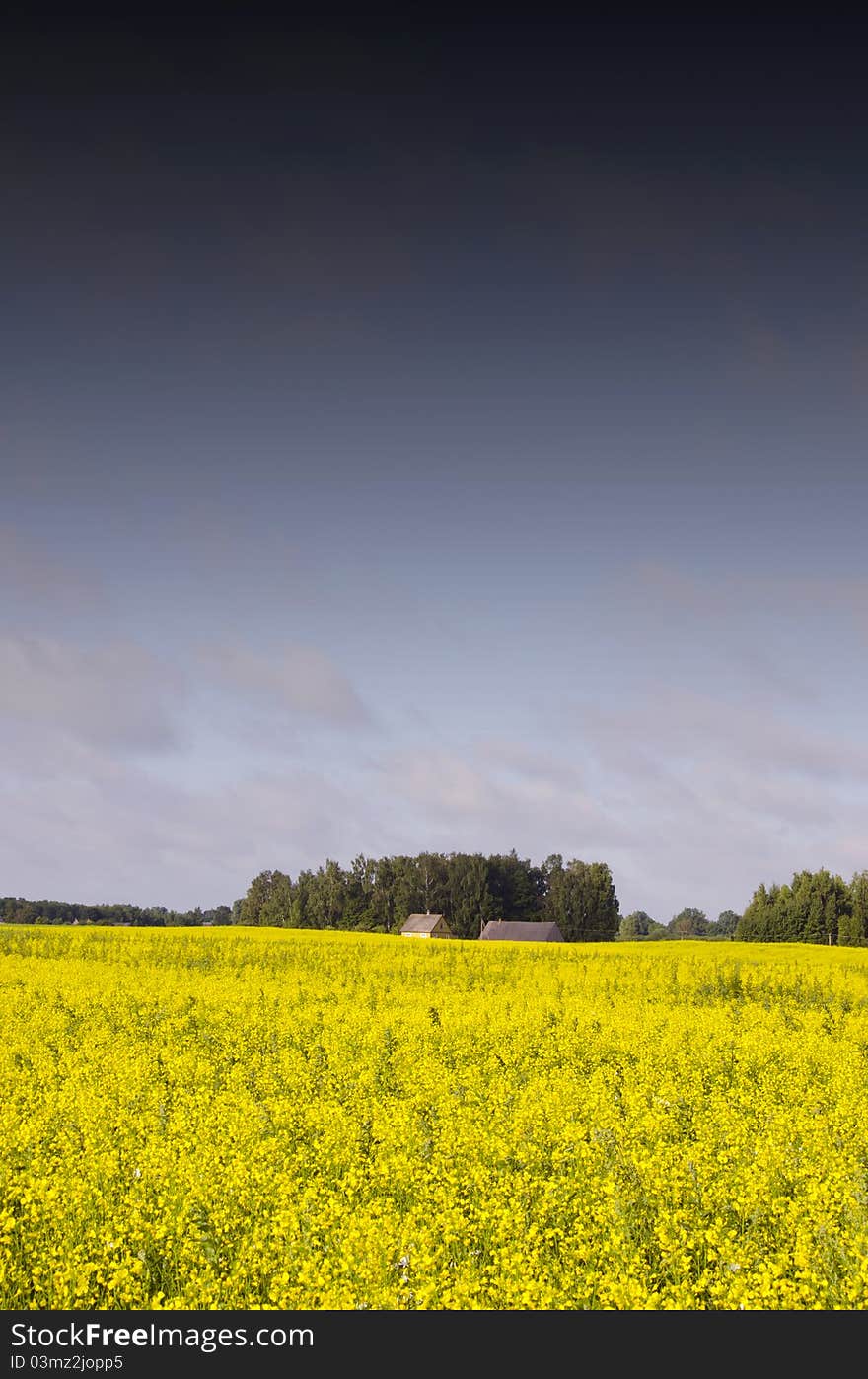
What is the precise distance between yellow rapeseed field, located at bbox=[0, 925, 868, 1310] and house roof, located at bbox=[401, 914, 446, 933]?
292 ft

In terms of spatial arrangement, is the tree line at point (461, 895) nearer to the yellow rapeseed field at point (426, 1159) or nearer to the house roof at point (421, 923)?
the house roof at point (421, 923)

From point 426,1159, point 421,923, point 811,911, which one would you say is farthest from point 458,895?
point 426,1159

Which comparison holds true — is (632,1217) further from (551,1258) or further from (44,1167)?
(44,1167)

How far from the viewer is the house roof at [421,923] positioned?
103438 mm

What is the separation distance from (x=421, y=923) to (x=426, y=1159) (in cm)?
9964

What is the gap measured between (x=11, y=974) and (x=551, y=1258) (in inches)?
842

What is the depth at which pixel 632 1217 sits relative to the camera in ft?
24.3

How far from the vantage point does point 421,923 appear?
104688 millimetres

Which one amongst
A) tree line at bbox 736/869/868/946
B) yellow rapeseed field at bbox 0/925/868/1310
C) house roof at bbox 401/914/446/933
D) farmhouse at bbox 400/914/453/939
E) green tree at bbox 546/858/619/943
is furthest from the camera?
green tree at bbox 546/858/619/943

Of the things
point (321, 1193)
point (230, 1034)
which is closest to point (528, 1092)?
point (321, 1193)

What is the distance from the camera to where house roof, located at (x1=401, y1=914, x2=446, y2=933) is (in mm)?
103438

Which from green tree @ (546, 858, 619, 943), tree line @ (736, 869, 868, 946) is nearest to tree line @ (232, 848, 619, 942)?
green tree @ (546, 858, 619, 943)

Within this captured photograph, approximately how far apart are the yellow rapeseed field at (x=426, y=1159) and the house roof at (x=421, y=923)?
8895 centimetres

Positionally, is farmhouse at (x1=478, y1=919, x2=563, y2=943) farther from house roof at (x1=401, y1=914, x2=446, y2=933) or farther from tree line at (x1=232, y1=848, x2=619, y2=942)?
tree line at (x1=232, y1=848, x2=619, y2=942)
